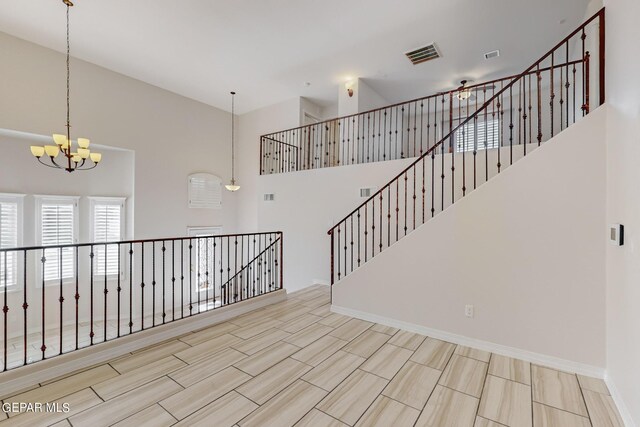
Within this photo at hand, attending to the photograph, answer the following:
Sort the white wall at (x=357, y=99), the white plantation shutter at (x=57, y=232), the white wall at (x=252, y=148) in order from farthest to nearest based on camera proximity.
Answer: the white wall at (x=252, y=148) < the white wall at (x=357, y=99) < the white plantation shutter at (x=57, y=232)

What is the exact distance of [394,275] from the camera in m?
3.73

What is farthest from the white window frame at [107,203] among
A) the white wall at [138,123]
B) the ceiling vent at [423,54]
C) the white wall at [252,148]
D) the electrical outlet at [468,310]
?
the ceiling vent at [423,54]

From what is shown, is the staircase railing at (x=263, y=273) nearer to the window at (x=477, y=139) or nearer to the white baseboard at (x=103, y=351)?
the white baseboard at (x=103, y=351)

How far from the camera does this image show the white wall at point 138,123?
515cm

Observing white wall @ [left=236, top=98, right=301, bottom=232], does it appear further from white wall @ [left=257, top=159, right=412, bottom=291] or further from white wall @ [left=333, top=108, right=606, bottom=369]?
white wall @ [left=333, top=108, right=606, bottom=369]

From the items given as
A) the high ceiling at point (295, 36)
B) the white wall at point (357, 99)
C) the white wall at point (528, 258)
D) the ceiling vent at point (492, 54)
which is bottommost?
the white wall at point (528, 258)

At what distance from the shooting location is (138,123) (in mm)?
6695

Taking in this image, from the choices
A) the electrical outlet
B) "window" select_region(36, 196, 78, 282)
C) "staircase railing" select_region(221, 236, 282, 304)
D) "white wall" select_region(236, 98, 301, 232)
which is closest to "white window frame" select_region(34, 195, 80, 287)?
"window" select_region(36, 196, 78, 282)

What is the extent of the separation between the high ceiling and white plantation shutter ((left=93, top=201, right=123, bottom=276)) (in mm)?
3180

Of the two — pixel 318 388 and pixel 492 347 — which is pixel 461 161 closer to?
pixel 492 347

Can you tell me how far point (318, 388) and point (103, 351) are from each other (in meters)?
2.19

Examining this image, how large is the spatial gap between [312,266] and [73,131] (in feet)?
18.7

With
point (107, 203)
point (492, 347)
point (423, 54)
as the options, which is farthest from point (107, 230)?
point (423, 54)

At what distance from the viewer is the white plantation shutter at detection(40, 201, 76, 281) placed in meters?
5.79
